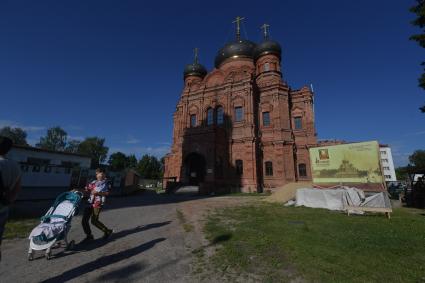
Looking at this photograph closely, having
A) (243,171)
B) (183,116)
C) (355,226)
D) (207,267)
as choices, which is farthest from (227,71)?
(207,267)

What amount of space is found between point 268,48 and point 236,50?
488 centimetres

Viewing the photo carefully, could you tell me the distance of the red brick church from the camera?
26.2 meters

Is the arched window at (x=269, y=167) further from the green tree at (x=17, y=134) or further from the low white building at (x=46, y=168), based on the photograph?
the green tree at (x=17, y=134)

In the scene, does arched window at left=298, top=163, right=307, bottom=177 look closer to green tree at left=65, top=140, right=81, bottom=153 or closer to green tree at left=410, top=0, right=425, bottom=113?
green tree at left=410, top=0, right=425, bottom=113

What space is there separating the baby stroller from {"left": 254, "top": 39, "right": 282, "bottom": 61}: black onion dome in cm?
3305

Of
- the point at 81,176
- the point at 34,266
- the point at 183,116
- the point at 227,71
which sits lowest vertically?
the point at 34,266

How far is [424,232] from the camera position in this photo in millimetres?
7227

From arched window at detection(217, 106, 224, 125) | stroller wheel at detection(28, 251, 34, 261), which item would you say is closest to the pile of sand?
stroller wheel at detection(28, 251, 34, 261)

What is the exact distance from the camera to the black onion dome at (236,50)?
34.9 meters

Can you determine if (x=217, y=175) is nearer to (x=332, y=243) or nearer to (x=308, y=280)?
(x=332, y=243)

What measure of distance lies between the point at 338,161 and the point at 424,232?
909cm

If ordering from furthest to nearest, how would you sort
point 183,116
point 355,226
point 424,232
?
point 183,116 → point 355,226 → point 424,232

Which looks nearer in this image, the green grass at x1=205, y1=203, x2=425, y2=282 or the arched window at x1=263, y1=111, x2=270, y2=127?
the green grass at x1=205, y1=203, x2=425, y2=282

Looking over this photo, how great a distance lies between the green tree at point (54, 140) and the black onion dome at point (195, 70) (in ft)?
210
